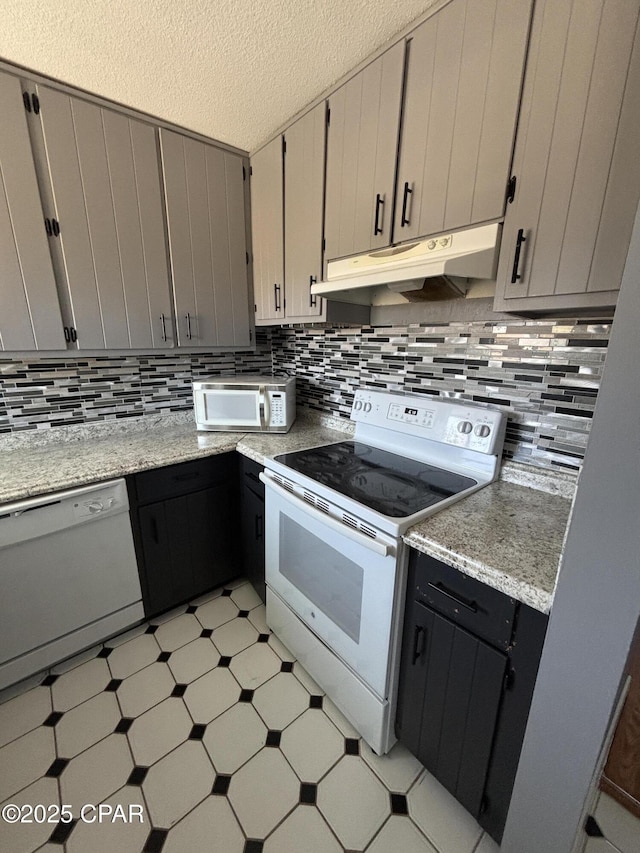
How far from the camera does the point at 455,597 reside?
3.07 feet

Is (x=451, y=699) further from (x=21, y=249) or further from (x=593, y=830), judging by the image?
(x=21, y=249)

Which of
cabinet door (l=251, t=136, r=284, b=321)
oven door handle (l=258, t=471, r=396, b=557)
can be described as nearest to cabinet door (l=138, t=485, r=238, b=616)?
oven door handle (l=258, t=471, r=396, b=557)

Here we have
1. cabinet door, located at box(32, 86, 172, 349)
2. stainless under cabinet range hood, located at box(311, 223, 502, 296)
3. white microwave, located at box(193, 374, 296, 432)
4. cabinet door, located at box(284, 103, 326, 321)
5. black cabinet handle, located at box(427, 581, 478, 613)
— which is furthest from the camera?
white microwave, located at box(193, 374, 296, 432)

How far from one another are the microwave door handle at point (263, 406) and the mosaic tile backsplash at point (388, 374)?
0.42 metres

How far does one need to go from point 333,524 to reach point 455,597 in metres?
0.42

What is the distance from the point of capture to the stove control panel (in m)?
1.31

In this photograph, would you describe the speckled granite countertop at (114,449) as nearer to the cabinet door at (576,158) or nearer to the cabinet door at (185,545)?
the cabinet door at (185,545)

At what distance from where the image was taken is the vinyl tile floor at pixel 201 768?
1040 mm

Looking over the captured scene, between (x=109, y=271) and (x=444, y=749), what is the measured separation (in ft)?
7.40

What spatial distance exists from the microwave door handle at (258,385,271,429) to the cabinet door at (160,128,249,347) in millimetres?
411

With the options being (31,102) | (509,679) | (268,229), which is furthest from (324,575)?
Answer: (31,102)

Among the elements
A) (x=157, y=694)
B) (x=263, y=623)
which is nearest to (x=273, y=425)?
(x=263, y=623)

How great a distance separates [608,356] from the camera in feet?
1.82

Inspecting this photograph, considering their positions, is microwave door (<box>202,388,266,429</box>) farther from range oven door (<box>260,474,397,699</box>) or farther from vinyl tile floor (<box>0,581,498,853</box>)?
vinyl tile floor (<box>0,581,498,853</box>)
